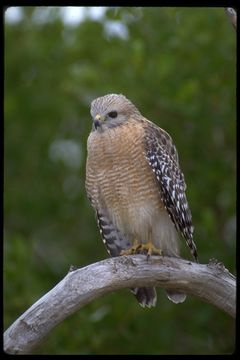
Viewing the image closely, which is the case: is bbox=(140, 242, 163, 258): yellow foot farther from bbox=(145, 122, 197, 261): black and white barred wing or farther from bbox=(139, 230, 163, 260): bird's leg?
bbox=(145, 122, 197, 261): black and white barred wing

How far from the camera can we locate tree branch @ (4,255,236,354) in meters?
4.18

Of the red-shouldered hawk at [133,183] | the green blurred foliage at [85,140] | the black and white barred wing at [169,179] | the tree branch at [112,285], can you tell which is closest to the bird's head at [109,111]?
the red-shouldered hawk at [133,183]

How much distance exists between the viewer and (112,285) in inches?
177

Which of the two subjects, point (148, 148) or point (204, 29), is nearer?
point (148, 148)

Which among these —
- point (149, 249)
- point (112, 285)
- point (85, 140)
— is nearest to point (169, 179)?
point (149, 249)

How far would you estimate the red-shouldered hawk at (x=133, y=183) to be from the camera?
17.8 feet

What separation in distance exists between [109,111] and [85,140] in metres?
1.80

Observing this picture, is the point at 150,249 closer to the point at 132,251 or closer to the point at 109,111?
the point at 132,251

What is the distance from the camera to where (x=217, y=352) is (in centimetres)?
649

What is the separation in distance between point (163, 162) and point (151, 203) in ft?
0.88

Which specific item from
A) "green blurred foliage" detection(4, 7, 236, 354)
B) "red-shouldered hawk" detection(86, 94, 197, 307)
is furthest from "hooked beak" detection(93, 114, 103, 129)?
"green blurred foliage" detection(4, 7, 236, 354)

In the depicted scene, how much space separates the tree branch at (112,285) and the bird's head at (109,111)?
1.03m

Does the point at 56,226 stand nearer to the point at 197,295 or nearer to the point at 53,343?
the point at 53,343
